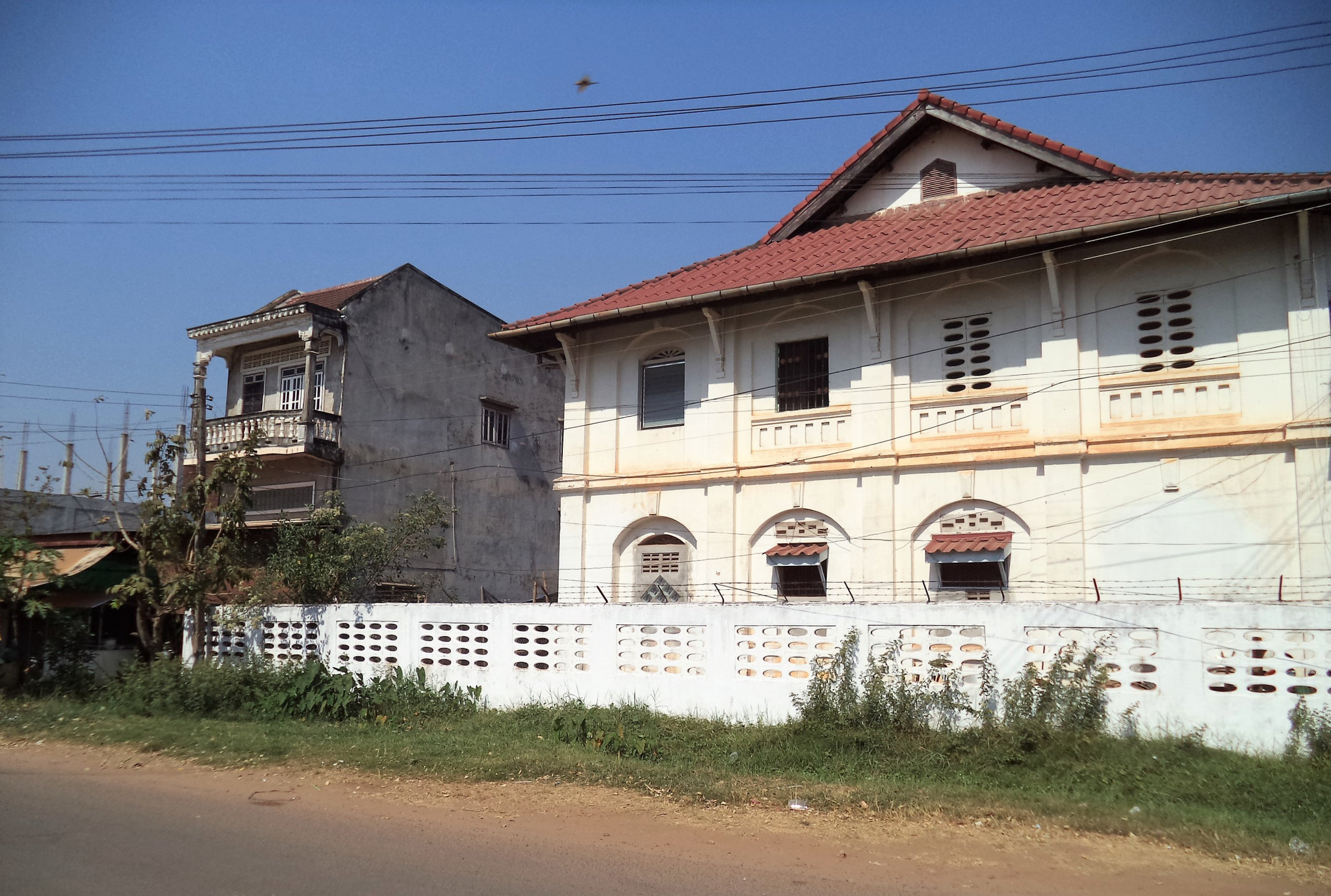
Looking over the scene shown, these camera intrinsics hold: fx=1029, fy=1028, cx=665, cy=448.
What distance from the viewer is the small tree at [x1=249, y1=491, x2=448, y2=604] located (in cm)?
1762

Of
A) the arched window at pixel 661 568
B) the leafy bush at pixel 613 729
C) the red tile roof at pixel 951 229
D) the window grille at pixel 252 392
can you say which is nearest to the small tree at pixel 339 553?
the window grille at pixel 252 392

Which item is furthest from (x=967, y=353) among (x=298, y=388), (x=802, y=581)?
(x=298, y=388)

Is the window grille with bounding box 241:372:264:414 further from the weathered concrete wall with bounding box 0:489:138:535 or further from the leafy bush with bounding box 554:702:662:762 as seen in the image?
the leafy bush with bounding box 554:702:662:762

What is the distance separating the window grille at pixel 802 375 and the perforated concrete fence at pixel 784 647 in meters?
4.69

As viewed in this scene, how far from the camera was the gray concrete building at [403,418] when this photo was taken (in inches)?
897

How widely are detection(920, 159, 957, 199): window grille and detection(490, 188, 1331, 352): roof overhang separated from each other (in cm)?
285

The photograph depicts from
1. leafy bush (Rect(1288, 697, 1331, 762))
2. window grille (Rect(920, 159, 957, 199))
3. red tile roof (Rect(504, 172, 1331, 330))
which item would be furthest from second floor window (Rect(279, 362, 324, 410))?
leafy bush (Rect(1288, 697, 1331, 762))

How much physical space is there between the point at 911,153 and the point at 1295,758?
36.0 ft

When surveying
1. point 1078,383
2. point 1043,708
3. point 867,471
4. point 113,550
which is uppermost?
point 1078,383

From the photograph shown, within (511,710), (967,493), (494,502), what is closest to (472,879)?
(511,710)

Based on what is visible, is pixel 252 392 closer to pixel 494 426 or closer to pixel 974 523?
pixel 494 426

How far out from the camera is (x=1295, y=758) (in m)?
8.45

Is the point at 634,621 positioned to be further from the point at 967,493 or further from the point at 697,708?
the point at 967,493

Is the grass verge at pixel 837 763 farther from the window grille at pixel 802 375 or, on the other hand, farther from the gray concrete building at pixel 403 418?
the gray concrete building at pixel 403 418
